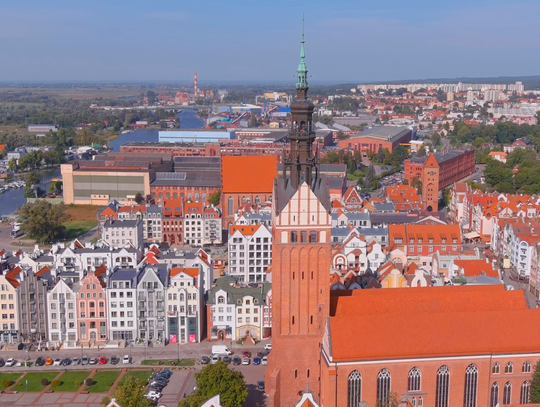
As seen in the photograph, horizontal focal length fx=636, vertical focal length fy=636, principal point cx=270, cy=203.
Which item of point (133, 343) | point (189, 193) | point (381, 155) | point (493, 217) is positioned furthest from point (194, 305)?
point (381, 155)

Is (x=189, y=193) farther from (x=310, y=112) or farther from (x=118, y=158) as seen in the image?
(x=310, y=112)

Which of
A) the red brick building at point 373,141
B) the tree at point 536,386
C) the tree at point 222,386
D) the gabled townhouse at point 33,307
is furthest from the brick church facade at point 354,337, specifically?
the red brick building at point 373,141

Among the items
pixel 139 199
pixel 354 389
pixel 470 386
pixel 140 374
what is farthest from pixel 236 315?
pixel 139 199

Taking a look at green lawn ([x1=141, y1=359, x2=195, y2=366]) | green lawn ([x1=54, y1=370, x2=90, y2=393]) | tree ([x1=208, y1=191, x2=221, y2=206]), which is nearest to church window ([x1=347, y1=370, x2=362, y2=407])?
green lawn ([x1=141, y1=359, x2=195, y2=366])

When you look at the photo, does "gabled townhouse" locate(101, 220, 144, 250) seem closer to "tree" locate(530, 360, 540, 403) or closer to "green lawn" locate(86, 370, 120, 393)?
"green lawn" locate(86, 370, 120, 393)

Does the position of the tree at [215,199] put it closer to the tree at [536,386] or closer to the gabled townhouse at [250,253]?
the gabled townhouse at [250,253]

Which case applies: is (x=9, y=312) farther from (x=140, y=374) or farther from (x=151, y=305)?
(x=140, y=374)

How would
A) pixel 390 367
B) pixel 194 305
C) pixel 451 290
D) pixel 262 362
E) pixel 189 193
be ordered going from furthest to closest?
pixel 189 193 → pixel 194 305 → pixel 262 362 → pixel 451 290 → pixel 390 367
